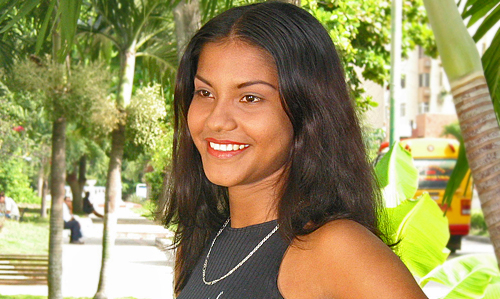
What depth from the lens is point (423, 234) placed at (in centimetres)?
344

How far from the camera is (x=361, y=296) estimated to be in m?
1.31

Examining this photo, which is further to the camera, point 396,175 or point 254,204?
point 396,175

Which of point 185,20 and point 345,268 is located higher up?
point 185,20

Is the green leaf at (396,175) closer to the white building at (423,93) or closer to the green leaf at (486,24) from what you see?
the green leaf at (486,24)

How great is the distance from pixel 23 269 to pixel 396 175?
337cm

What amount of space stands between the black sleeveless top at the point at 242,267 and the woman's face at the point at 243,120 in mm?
141

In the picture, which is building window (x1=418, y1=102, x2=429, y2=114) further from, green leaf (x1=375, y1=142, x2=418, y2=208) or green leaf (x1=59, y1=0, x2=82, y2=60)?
green leaf (x1=59, y1=0, x2=82, y2=60)

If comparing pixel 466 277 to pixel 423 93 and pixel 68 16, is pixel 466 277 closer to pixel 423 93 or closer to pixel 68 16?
pixel 68 16

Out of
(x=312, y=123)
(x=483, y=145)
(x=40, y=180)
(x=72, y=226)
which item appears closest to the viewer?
(x=312, y=123)

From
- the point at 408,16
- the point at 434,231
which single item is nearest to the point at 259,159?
the point at 434,231

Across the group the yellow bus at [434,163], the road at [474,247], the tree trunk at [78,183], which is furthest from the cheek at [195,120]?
the yellow bus at [434,163]

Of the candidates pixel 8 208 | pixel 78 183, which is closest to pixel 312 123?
pixel 8 208

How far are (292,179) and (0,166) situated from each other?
362 cm

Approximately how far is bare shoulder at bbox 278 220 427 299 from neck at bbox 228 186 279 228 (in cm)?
23
